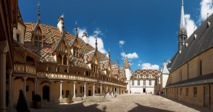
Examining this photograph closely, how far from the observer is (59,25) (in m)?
40.0

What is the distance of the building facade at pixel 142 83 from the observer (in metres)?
90.2

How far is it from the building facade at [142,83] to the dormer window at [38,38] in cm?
6584

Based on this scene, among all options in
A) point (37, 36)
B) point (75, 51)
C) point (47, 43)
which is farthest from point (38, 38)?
point (75, 51)

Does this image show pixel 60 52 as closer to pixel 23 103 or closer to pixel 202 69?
pixel 23 103

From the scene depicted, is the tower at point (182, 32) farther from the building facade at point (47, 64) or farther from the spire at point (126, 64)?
the spire at point (126, 64)

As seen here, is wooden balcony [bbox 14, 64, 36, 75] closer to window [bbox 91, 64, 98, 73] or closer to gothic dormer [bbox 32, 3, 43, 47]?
gothic dormer [bbox 32, 3, 43, 47]

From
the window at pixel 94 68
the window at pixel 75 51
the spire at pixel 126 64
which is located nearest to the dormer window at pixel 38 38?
the window at pixel 75 51

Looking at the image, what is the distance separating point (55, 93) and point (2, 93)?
838 inches

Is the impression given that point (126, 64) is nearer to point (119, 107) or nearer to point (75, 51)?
point (75, 51)

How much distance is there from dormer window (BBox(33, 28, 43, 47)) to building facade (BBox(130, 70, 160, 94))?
2592 inches

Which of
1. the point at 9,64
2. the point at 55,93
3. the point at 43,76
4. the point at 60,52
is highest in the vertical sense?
the point at 60,52

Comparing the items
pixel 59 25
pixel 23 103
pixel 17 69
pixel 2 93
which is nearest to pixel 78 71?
pixel 59 25

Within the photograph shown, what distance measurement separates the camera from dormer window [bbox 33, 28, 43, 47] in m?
30.3

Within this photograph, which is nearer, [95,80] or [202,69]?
[202,69]
